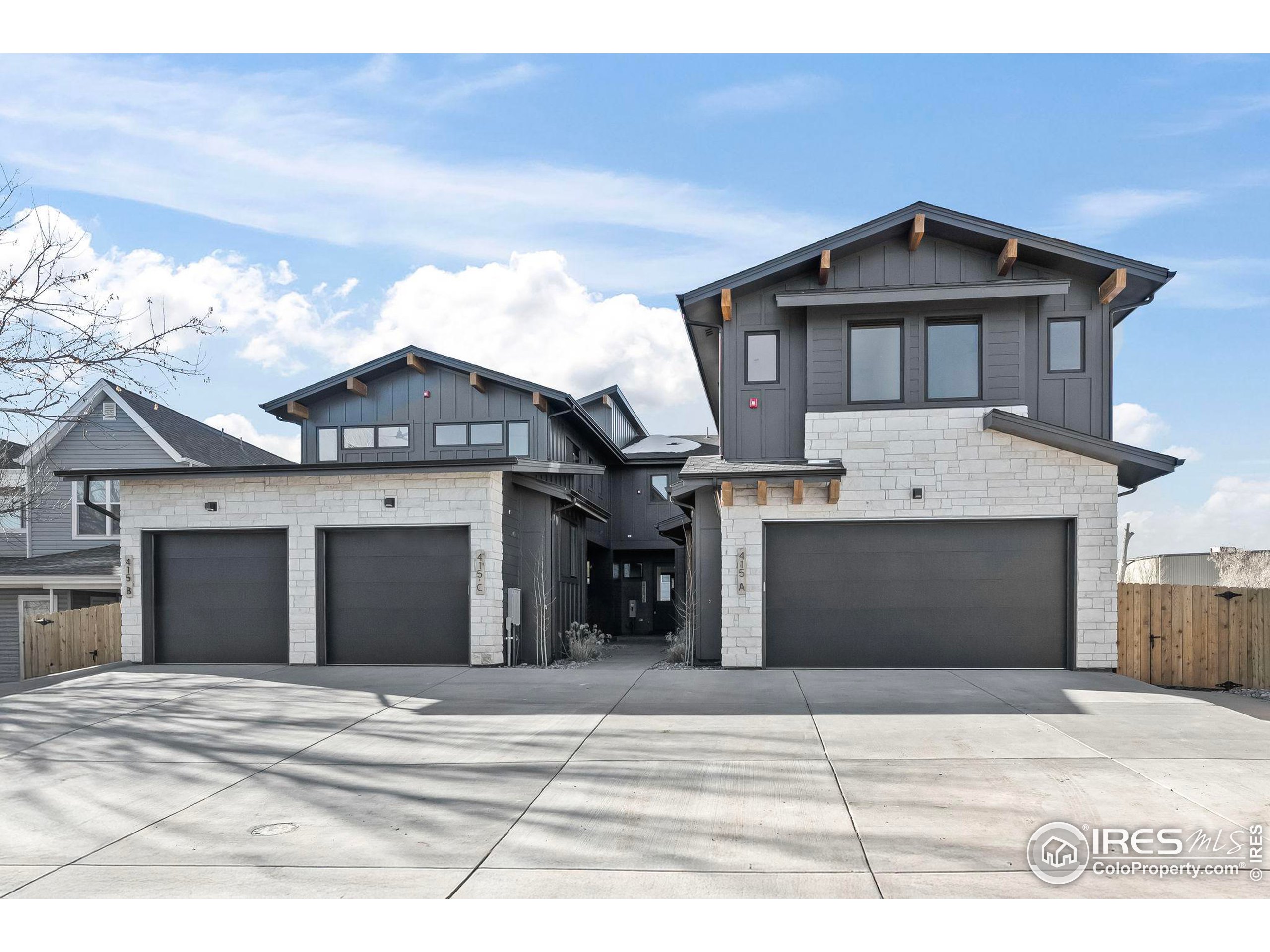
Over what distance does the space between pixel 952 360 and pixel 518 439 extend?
30.5ft

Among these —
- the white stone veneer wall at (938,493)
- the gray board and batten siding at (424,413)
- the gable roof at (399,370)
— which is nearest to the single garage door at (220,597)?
the gray board and batten siding at (424,413)

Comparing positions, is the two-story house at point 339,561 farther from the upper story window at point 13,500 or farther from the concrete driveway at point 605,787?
the upper story window at point 13,500

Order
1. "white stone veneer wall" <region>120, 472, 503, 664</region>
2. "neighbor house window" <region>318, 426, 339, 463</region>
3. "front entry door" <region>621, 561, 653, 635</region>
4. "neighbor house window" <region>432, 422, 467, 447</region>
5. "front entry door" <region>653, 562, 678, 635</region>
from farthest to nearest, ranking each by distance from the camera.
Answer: "front entry door" <region>653, 562, 678, 635</region>
"front entry door" <region>621, 561, 653, 635</region>
"neighbor house window" <region>318, 426, 339, 463</region>
"neighbor house window" <region>432, 422, 467, 447</region>
"white stone veneer wall" <region>120, 472, 503, 664</region>

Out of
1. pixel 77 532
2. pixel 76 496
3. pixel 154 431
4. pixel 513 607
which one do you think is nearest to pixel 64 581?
pixel 77 532

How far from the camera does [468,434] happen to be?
1945 centimetres

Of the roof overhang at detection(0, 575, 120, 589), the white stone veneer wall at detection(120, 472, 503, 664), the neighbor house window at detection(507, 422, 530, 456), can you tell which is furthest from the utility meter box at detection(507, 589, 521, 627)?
the roof overhang at detection(0, 575, 120, 589)

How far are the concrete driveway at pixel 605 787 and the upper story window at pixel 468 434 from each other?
855cm

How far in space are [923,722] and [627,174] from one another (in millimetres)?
9183

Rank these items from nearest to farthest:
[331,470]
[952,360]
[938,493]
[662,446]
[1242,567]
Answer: [938,493], [952,360], [331,470], [1242,567], [662,446]

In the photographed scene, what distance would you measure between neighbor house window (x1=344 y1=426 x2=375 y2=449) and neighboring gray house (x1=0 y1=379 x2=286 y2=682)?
12.1 ft

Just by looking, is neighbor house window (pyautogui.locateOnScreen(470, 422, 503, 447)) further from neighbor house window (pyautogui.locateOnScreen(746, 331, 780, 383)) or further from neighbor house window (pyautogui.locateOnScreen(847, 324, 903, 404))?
neighbor house window (pyautogui.locateOnScreen(847, 324, 903, 404))

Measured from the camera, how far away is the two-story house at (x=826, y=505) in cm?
1312

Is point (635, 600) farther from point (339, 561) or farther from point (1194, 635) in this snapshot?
point (1194, 635)

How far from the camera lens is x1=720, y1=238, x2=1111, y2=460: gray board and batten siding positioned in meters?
13.5
